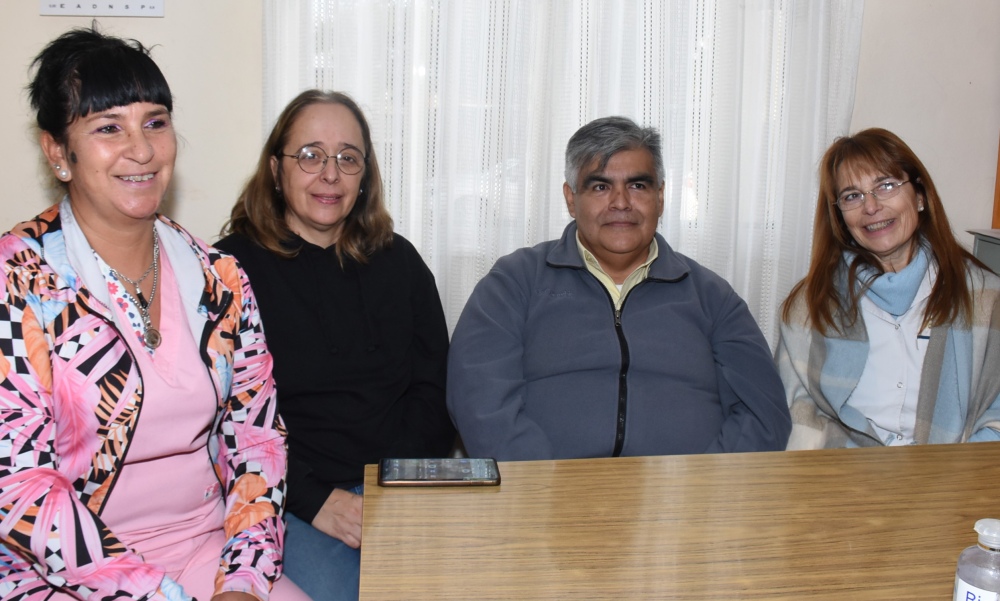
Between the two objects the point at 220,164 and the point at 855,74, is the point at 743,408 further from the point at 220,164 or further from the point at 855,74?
the point at 220,164

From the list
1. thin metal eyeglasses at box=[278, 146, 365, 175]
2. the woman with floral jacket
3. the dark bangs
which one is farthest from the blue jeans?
the dark bangs

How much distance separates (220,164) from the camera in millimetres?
2475

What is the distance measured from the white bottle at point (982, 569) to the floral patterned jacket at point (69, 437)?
3.57 ft

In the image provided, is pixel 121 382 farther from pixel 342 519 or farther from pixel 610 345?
pixel 610 345

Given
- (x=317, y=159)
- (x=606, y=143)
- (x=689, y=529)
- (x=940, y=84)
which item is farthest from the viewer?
(x=940, y=84)

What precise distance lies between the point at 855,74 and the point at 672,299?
108 centimetres

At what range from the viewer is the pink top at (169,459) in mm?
1439

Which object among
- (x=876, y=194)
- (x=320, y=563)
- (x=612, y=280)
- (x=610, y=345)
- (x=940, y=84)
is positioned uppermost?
(x=940, y=84)

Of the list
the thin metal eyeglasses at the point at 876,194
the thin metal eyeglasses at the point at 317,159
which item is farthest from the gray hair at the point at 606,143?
the thin metal eyeglasses at the point at 317,159

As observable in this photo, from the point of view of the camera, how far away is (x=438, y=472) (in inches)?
55.2

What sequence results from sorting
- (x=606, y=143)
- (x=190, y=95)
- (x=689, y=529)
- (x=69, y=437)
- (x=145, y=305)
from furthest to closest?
(x=190, y=95) < (x=606, y=143) < (x=145, y=305) < (x=69, y=437) < (x=689, y=529)

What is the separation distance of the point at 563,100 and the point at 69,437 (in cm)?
168

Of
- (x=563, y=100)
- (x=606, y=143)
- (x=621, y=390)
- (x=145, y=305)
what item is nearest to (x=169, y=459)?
(x=145, y=305)

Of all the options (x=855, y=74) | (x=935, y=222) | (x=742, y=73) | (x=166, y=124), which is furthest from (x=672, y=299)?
(x=166, y=124)
